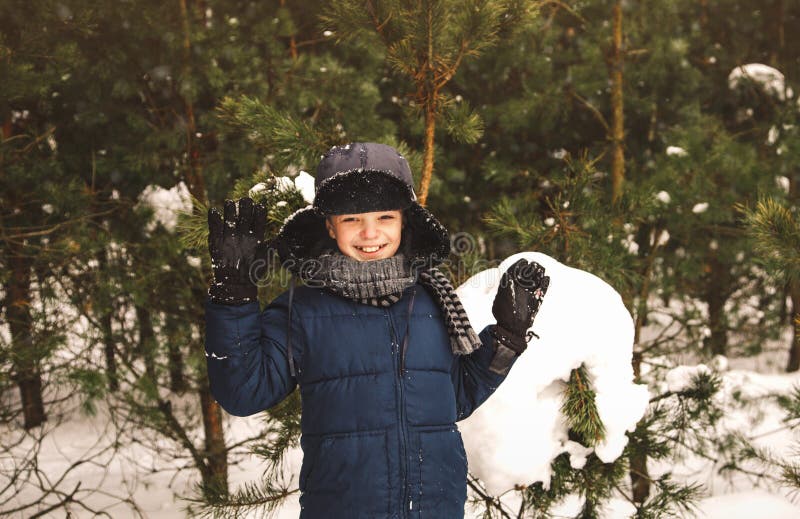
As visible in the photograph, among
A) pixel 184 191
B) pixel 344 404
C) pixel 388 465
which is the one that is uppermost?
pixel 184 191

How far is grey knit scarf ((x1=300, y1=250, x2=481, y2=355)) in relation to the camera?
1705 mm

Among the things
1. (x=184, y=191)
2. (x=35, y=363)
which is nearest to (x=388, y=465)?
(x=35, y=363)

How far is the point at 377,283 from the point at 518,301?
403 millimetres

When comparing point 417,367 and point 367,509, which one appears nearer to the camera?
point 367,509

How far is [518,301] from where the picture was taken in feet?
5.73

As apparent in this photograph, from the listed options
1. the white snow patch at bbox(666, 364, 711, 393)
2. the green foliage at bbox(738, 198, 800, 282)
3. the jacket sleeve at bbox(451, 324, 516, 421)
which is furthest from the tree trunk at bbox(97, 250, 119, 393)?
the green foliage at bbox(738, 198, 800, 282)

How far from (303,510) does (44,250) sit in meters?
2.75

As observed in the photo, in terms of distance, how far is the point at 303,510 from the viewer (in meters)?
1.64

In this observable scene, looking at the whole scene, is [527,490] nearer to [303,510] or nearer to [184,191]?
[303,510]

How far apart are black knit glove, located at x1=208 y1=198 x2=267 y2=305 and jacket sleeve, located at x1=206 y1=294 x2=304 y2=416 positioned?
35mm

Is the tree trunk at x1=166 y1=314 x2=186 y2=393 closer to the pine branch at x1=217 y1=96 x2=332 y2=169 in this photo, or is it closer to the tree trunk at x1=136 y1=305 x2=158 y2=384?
the tree trunk at x1=136 y1=305 x2=158 y2=384

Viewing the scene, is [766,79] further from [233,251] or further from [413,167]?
[233,251]

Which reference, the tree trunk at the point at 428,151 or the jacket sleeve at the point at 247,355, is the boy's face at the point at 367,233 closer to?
the jacket sleeve at the point at 247,355

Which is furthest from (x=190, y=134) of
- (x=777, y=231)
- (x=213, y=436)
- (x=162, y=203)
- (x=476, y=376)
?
(x=777, y=231)
